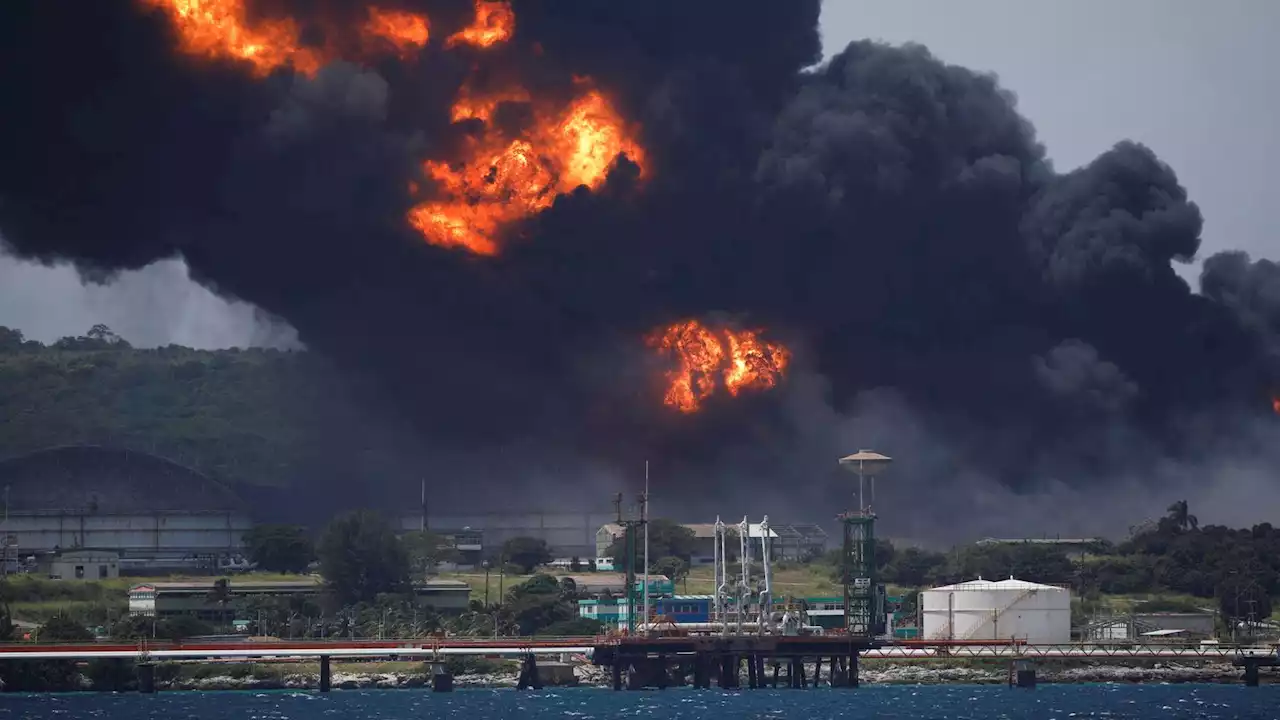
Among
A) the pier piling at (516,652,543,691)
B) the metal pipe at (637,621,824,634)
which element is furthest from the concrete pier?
the pier piling at (516,652,543,691)

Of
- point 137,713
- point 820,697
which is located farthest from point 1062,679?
point 137,713

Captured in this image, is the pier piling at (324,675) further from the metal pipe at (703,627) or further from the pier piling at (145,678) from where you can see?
the metal pipe at (703,627)

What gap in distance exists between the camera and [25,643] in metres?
193

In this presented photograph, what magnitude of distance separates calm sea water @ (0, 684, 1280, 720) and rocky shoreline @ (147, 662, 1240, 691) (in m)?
4.02

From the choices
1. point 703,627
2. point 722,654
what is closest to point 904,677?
point 703,627

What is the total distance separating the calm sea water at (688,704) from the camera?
154375 millimetres

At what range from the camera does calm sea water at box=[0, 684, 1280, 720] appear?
506ft

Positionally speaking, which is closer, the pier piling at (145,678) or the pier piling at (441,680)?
the pier piling at (145,678)

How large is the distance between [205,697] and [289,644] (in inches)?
607

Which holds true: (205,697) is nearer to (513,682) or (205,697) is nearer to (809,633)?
(513,682)

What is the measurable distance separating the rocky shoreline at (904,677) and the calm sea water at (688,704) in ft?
13.2

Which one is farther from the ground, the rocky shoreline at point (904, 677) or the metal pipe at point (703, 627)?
the metal pipe at point (703, 627)

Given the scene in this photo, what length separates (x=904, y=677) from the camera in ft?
646

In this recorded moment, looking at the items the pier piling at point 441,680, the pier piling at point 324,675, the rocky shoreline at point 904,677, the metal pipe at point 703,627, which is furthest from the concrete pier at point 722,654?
the pier piling at point 324,675
